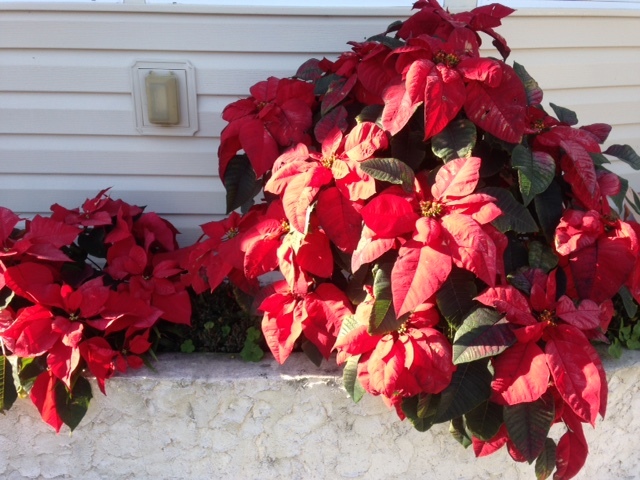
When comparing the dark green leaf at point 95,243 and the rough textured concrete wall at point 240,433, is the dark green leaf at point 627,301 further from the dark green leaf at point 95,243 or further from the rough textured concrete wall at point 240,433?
the dark green leaf at point 95,243

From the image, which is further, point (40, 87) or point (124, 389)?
point (40, 87)

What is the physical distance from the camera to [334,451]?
191 cm

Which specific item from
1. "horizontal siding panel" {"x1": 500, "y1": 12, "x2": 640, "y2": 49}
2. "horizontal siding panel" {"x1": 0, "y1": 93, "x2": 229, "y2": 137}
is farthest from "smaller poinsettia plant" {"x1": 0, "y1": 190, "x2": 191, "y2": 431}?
"horizontal siding panel" {"x1": 500, "y1": 12, "x2": 640, "y2": 49}

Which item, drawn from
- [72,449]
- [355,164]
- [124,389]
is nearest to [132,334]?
[124,389]

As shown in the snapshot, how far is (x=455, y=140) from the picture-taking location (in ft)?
5.36

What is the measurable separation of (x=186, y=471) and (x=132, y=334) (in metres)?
0.42

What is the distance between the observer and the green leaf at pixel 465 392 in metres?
1.57

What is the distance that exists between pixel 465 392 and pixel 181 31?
135 cm

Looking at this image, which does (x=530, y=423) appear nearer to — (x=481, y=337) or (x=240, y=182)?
(x=481, y=337)

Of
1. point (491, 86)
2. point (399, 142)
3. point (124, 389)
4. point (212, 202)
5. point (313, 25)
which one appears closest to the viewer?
point (491, 86)

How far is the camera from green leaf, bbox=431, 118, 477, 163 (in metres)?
1.61

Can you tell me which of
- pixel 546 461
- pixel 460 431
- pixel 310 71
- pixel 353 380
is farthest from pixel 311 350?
pixel 310 71

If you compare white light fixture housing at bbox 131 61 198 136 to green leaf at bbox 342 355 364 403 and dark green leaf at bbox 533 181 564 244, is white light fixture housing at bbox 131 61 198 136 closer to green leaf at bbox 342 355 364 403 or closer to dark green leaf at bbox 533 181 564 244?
green leaf at bbox 342 355 364 403

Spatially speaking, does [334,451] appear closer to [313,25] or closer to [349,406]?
[349,406]
